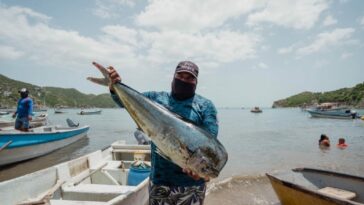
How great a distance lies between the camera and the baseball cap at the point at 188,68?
9.45 feet

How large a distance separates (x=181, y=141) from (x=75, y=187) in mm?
4773

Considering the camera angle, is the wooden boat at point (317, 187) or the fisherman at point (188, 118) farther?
the wooden boat at point (317, 187)

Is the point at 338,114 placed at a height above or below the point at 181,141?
below

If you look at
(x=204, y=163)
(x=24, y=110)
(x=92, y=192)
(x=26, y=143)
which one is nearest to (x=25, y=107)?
(x=24, y=110)

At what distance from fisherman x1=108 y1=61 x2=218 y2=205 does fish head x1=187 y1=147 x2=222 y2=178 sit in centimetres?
45

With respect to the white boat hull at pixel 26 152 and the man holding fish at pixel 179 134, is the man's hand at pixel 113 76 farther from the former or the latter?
the white boat hull at pixel 26 152

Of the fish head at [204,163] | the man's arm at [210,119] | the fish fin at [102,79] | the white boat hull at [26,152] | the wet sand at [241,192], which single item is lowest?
the wet sand at [241,192]

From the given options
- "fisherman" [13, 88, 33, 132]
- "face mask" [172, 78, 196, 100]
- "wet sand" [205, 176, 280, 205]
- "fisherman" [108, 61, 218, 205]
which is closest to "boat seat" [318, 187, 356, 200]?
"wet sand" [205, 176, 280, 205]

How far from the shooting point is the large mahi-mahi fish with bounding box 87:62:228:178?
237cm

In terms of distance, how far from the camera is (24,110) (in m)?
13.2

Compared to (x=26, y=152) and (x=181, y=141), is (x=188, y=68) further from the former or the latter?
(x=26, y=152)

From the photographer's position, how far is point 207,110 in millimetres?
2988

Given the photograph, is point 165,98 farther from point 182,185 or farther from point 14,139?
point 14,139

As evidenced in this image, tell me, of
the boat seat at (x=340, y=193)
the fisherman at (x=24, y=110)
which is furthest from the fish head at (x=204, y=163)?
the fisherman at (x=24, y=110)
